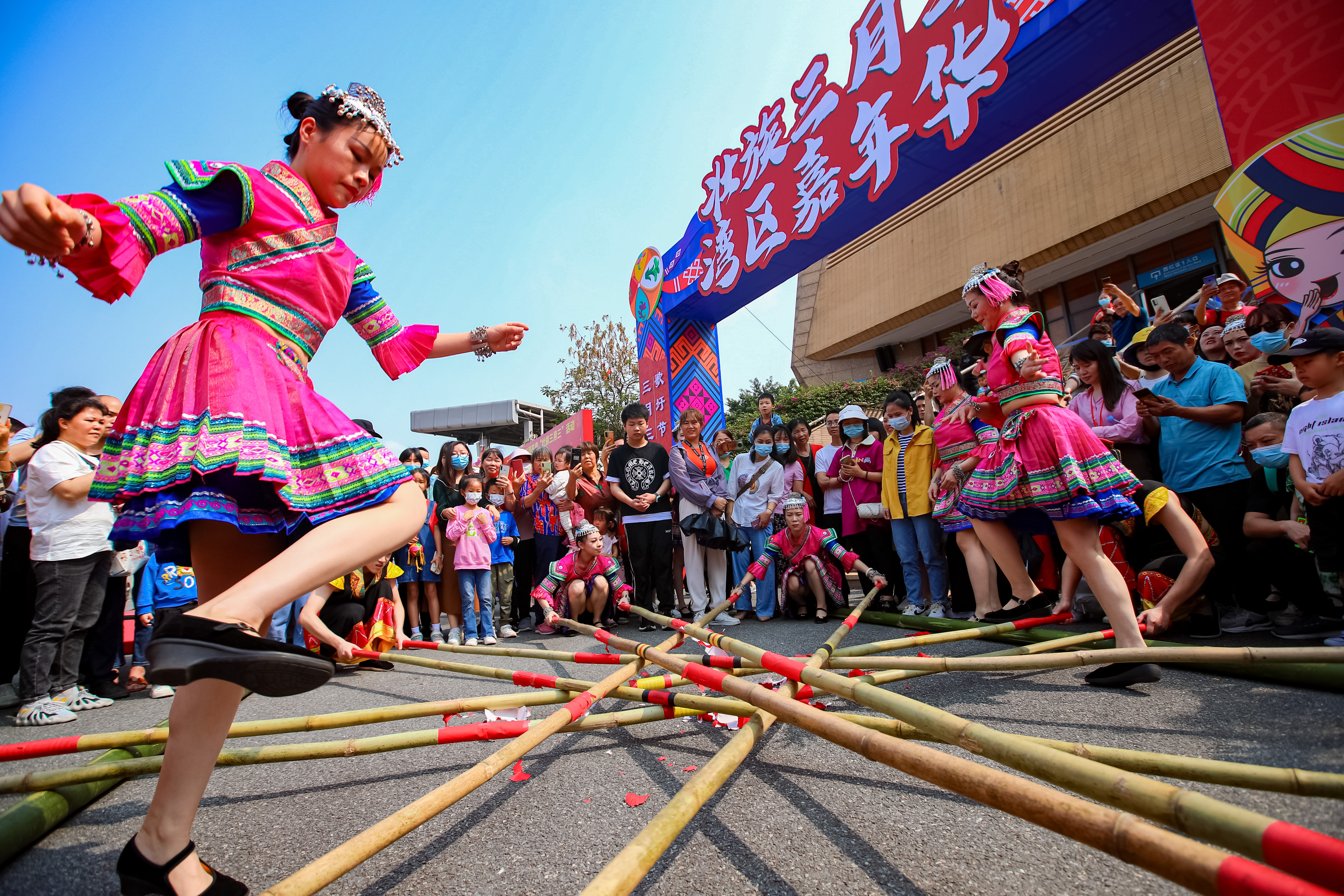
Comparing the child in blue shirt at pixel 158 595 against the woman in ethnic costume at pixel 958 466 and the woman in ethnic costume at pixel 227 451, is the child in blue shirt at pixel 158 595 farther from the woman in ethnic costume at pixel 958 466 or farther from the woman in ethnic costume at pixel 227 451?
the woman in ethnic costume at pixel 958 466

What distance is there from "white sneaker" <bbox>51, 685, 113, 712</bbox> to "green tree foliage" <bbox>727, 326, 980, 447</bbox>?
1303 centimetres

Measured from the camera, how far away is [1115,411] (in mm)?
3623

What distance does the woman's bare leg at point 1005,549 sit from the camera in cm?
277

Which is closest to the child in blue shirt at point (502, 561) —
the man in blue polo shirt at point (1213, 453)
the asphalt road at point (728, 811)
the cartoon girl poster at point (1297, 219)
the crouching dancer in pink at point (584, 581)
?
the crouching dancer in pink at point (584, 581)

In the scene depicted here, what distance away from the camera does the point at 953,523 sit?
161 inches

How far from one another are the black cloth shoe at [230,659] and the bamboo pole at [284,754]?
2.71ft

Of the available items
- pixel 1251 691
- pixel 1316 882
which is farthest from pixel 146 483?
pixel 1251 691

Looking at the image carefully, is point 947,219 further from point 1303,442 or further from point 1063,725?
point 1063,725

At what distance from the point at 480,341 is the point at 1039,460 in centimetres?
210

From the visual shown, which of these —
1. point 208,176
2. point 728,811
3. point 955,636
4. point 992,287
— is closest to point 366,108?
point 208,176

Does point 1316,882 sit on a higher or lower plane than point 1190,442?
lower

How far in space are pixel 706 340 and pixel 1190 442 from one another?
591 cm

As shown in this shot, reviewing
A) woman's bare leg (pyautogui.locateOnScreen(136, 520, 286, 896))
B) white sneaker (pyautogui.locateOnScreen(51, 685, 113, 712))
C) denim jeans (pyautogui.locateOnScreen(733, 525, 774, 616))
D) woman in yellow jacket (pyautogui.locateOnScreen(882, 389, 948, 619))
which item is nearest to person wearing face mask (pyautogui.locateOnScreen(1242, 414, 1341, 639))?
woman in yellow jacket (pyautogui.locateOnScreen(882, 389, 948, 619))

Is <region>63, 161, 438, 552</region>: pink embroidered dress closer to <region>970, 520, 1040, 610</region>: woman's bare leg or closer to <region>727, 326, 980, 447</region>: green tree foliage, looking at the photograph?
<region>970, 520, 1040, 610</region>: woman's bare leg
